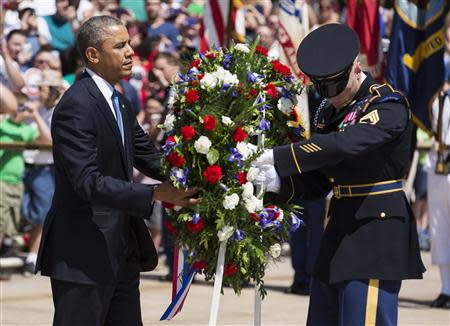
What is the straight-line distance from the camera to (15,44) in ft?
40.4

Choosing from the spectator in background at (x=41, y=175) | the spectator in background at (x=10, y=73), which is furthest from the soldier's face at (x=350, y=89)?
the spectator in background at (x=10, y=73)

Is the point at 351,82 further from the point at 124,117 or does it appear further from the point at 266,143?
the point at 124,117

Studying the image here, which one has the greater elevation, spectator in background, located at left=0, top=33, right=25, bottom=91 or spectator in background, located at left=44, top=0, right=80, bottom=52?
spectator in background, located at left=44, top=0, right=80, bottom=52

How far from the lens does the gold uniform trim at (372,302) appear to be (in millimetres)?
5215

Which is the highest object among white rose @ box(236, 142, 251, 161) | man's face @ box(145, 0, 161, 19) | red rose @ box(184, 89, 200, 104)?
man's face @ box(145, 0, 161, 19)

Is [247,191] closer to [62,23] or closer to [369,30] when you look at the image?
[369,30]

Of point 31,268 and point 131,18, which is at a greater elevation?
point 131,18

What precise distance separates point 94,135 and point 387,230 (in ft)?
4.80

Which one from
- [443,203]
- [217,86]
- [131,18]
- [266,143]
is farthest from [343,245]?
[131,18]

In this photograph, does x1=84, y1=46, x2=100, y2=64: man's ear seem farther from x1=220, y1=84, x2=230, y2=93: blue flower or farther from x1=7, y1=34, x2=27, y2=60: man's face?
x1=7, y1=34, x2=27, y2=60: man's face

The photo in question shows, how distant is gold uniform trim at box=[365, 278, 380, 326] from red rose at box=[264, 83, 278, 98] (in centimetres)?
101

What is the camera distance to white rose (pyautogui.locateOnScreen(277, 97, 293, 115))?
18.1 ft

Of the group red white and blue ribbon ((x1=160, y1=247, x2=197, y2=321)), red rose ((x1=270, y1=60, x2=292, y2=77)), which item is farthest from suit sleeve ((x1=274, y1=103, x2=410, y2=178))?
red white and blue ribbon ((x1=160, y1=247, x2=197, y2=321))

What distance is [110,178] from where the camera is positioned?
5.23 meters
